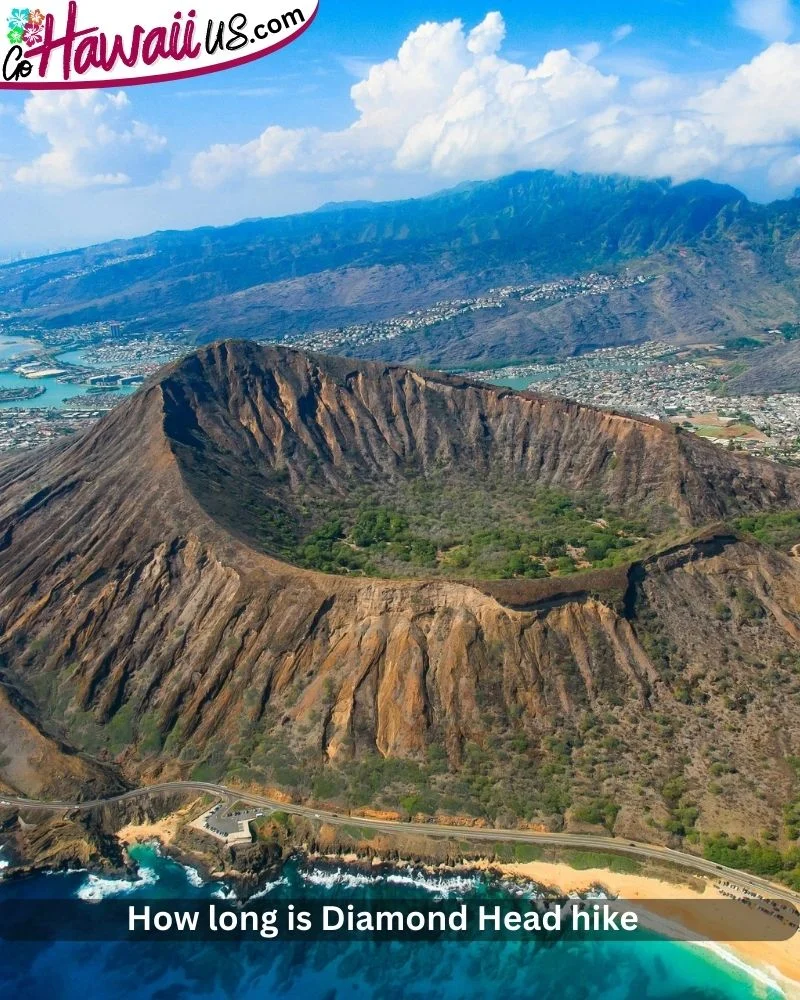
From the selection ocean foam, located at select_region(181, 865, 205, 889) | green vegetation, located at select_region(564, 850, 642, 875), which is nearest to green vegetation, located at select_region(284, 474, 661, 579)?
green vegetation, located at select_region(564, 850, 642, 875)

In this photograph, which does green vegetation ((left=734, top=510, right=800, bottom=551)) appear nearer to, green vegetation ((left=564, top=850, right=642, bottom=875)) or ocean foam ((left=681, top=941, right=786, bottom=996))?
green vegetation ((left=564, top=850, right=642, bottom=875))

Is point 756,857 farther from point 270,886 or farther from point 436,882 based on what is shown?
point 270,886

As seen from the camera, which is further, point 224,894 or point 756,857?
point 224,894

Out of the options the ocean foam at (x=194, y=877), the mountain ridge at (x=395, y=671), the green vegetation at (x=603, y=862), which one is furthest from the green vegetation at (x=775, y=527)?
the ocean foam at (x=194, y=877)

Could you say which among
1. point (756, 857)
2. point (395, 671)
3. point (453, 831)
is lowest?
point (756, 857)

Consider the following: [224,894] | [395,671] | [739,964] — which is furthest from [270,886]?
[739,964]

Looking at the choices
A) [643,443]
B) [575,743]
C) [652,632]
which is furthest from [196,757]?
[643,443]
